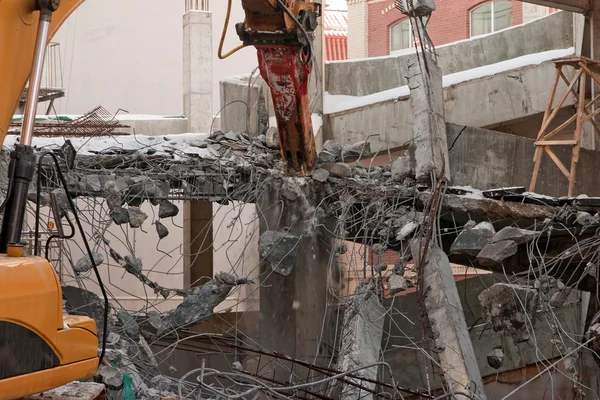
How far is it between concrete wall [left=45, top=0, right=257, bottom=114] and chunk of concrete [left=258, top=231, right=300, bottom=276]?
11.6 m

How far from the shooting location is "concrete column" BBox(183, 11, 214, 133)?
17062mm

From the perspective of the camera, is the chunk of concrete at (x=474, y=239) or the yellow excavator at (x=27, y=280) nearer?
the yellow excavator at (x=27, y=280)

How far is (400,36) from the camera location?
27547 mm

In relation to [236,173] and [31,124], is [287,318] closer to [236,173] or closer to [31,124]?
[236,173]

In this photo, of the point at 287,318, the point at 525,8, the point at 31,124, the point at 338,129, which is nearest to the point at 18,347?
the point at 31,124

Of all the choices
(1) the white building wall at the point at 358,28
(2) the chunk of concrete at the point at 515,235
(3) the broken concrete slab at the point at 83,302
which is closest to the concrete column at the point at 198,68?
(3) the broken concrete slab at the point at 83,302

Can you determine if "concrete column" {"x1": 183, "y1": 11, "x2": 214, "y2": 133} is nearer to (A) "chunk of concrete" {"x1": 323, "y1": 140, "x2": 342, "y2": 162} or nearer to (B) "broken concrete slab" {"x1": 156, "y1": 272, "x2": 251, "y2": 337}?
(A) "chunk of concrete" {"x1": 323, "y1": 140, "x2": 342, "y2": 162}

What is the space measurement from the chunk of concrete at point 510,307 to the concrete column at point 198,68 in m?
11.0

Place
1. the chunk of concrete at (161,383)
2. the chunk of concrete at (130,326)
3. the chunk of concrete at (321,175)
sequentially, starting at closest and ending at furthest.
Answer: the chunk of concrete at (161,383) < the chunk of concrete at (130,326) < the chunk of concrete at (321,175)

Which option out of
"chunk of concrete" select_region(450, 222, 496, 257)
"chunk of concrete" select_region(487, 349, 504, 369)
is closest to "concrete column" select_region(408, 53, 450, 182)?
"chunk of concrete" select_region(450, 222, 496, 257)

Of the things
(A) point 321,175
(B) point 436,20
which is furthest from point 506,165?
(B) point 436,20

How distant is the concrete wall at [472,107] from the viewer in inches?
569

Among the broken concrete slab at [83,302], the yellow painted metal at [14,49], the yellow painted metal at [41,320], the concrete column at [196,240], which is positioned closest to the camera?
the yellow painted metal at [41,320]

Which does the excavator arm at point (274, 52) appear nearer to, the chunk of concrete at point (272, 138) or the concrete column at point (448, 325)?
the chunk of concrete at point (272, 138)
